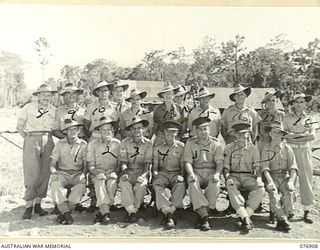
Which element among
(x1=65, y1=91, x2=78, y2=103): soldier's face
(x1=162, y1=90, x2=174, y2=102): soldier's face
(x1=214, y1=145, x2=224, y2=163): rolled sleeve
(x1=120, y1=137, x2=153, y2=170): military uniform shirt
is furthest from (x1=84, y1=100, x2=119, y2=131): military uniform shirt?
(x1=214, y1=145, x2=224, y2=163): rolled sleeve

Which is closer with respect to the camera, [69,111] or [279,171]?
[279,171]

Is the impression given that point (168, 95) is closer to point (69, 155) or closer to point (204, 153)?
point (204, 153)

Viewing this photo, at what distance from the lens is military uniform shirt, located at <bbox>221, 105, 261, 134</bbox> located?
287cm

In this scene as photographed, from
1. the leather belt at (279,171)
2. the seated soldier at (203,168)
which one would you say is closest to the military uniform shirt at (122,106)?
the seated soldier at (203,168)

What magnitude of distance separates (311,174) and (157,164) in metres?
1.04

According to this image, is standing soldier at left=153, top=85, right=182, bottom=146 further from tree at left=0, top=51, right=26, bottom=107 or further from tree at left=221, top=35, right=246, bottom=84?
tree at left=0, top=51, right=26, bottom=107

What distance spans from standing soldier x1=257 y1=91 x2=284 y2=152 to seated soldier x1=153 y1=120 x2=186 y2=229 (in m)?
0.56

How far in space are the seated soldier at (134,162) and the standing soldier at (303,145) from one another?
37.4 inches

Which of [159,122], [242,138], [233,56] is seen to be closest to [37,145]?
[159,122]

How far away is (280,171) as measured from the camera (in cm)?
279

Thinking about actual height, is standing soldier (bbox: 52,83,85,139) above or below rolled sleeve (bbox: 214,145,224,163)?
above

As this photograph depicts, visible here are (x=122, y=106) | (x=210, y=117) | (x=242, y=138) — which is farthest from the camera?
(x=122, y=106)

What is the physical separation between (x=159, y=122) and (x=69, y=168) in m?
0.66

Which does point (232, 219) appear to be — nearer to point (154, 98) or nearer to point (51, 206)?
point (154, 98)
